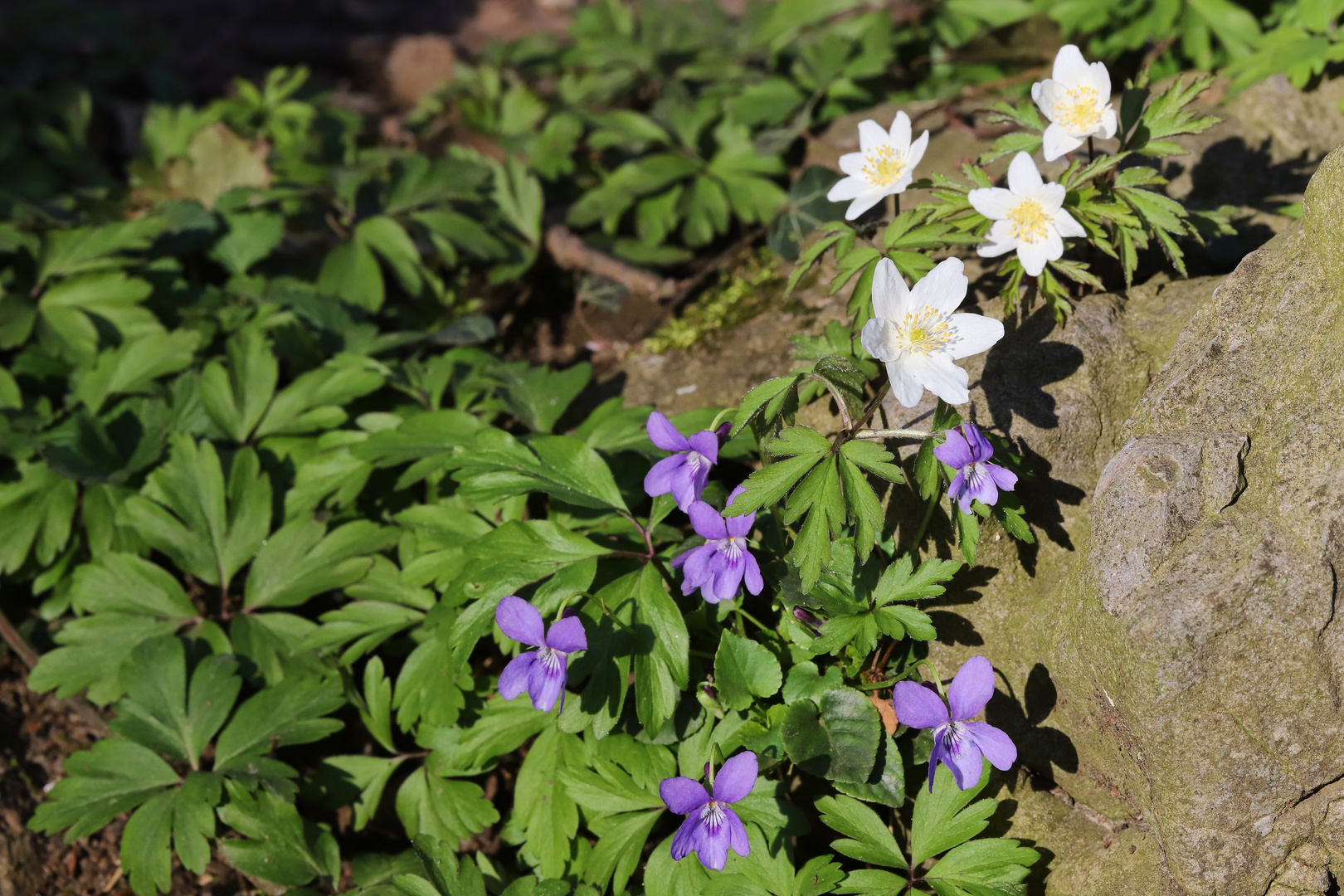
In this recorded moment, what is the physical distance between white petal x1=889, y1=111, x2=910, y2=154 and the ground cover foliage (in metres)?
0.19

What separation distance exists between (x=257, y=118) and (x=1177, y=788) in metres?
5.56

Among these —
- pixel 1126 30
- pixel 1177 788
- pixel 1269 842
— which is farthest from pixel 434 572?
pixel 1126 30

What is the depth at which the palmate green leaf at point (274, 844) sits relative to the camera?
263 cm

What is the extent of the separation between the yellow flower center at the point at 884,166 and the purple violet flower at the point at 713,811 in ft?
5.24

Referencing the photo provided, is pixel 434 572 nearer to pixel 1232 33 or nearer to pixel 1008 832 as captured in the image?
pixel 1008 832

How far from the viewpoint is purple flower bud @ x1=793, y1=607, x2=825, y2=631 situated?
2.46 meters

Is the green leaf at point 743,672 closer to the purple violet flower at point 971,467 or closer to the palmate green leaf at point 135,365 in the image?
the purple violet flower at point 971,467

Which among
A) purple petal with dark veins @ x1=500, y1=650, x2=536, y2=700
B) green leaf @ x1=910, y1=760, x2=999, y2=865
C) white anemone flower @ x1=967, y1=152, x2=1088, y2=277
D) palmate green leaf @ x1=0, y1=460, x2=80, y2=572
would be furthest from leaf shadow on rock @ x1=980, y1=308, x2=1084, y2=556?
palmate green leaf @ x1=0, y1=460, x2=80, y2=572

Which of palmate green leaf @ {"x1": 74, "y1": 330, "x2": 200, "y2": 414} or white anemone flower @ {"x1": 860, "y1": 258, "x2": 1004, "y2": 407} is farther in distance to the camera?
palmate green leaf @ {"x1": 74, "y1": 330, "x2": 200, "y2": 414}

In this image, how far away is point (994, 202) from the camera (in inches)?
92.3

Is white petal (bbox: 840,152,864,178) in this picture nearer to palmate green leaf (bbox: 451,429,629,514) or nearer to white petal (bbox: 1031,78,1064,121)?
white petal (bbox: 1031,78,1064,121)

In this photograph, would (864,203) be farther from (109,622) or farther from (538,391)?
(109,622)

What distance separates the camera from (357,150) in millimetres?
5121

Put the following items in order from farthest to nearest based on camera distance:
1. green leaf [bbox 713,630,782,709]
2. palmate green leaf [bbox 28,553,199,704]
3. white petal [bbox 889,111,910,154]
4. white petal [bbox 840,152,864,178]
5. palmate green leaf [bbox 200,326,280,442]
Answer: palmate green leaf [bbox 200,326,280,442] < palmate green leaf [bbox 28,553,199,704] < white petal [bbox 840,152,864,178] < white petal [bbox 889,111,910,154] < green leaf [bbox 713,630,782,709]
